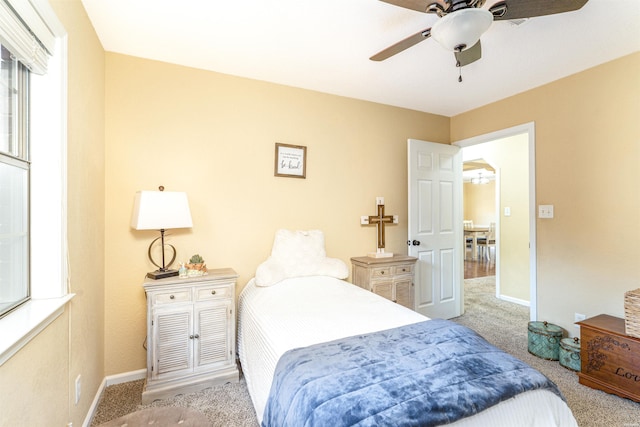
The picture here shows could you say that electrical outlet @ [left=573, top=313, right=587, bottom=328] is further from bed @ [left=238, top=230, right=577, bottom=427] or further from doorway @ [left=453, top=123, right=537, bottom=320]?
bed @ [left=238, top=230, right=577, bottom=427]

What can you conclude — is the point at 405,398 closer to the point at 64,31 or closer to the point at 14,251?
the point at 14,251

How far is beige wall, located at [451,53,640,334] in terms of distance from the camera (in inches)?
92.0

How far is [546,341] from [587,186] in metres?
1.41

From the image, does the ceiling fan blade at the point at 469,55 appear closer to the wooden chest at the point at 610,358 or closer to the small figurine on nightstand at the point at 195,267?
the wooden chest at the point at 610,358

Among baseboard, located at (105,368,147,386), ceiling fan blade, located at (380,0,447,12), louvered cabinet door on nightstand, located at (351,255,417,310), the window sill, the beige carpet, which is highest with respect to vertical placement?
ceiling fan blade, located at (380,0,447,12)

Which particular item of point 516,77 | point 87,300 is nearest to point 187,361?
point 87,300

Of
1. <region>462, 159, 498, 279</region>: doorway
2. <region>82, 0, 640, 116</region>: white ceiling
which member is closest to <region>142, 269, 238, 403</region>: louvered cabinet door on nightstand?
<region>82, 0, 640, 116</region>: white ceiling

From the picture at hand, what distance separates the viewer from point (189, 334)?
210cm

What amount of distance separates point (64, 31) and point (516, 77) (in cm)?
334

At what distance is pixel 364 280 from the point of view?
2.94 metres

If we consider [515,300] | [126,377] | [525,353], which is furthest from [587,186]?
[126,377]

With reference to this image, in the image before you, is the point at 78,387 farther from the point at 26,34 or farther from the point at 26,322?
the point at 26,34

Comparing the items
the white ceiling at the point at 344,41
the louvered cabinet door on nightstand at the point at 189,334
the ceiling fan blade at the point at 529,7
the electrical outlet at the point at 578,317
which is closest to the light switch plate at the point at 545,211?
the electrical outlet at the point at 578,317

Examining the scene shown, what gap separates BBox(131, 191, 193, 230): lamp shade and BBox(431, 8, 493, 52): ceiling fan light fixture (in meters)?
1.93
